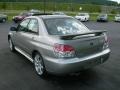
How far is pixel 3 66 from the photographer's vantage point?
6836 millimetres

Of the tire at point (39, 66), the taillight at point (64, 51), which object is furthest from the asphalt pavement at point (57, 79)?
the taillight at point (64, 51)

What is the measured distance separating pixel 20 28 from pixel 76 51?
117 inches

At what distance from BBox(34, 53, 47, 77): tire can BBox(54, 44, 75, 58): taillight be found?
80 cm

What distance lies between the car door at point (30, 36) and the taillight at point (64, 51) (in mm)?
1147

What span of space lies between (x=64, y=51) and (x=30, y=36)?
1.68m

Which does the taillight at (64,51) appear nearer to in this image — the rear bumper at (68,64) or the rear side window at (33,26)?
the rear bumper at (68,64)

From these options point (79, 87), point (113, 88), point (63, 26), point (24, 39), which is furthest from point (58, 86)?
point (24, 39)

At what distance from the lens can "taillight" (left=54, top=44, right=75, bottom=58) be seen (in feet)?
16.4

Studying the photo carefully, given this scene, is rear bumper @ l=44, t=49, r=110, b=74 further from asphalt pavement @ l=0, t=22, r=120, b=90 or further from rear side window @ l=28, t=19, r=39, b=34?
rear side window @ l=28, t=19, r=39, b=34

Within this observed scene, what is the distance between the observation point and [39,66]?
5.92m

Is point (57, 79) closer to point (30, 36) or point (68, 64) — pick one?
point (68, 64)

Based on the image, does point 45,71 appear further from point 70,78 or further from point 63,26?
point 63,26

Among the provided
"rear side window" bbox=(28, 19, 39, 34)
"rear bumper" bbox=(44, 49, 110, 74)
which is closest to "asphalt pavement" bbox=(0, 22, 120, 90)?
"rear bumper" bbox=(44, 49, 110, 74)

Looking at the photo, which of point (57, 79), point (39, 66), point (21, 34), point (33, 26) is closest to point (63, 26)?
point (33, 26)
